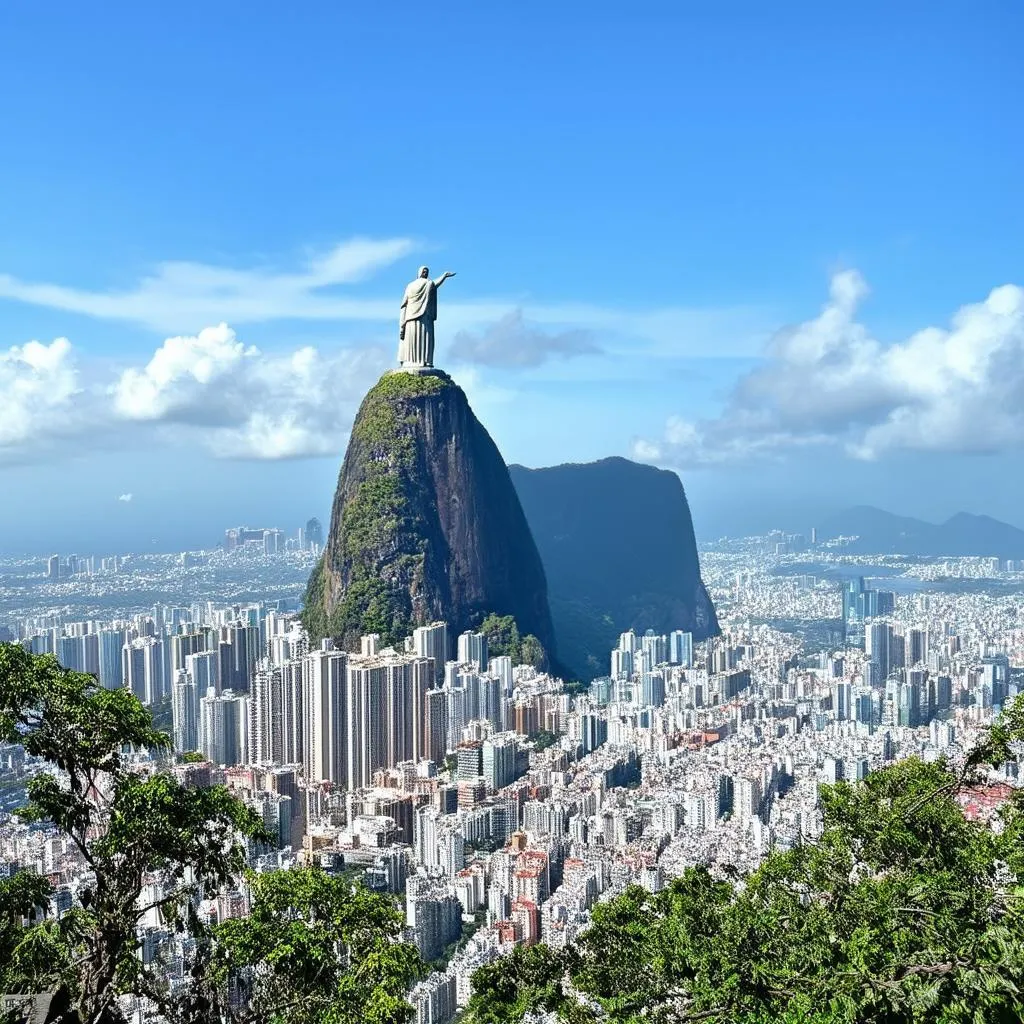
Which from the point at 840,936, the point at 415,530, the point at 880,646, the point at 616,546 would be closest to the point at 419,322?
the point at 415,530

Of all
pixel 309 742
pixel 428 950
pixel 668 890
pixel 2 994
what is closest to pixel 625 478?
pixel 309 742

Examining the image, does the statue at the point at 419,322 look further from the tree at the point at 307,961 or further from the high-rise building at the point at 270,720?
the tree at the point at 307,961

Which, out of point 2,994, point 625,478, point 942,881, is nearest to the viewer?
point 2,994

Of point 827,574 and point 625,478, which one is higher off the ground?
point 625,478

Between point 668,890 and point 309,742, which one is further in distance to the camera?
point 309,742

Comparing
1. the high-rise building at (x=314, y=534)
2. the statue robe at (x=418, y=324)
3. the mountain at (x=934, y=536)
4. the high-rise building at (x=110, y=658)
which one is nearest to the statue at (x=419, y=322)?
the statue robe at (x=418, y=324)

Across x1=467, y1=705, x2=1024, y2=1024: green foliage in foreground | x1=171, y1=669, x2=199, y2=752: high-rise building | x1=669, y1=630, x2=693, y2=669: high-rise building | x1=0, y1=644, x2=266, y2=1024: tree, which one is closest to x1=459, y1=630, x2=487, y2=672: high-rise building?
x1=171, y1=669, x2=199, y2=752: high-rise building

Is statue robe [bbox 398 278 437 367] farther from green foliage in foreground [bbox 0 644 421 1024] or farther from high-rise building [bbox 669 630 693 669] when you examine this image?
green foliage in foreground [bbox 0 644 421 1024]

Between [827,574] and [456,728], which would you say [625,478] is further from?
[456,728]
